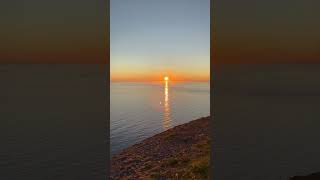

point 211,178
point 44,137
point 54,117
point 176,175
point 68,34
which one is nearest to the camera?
point 211,178

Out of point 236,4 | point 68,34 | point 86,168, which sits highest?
point 236,4

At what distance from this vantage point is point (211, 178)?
18812 mm

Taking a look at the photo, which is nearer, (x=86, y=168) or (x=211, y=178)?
(x=211, y=178)

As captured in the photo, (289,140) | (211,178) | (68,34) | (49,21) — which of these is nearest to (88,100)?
(49,21)

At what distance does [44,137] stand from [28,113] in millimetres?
19623

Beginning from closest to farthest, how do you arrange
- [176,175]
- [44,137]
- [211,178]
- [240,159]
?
[211,178] < [176,175] < [240,159] < [44,137]

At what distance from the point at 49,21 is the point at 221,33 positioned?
2175 cm

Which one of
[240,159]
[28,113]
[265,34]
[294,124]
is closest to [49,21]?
[28,113]

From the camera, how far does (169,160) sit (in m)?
25.0

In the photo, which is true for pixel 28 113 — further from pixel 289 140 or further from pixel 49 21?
pixel 289 140

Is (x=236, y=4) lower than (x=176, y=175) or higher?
higher

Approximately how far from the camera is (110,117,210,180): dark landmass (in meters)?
21.9

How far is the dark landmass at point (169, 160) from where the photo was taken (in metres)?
21.9

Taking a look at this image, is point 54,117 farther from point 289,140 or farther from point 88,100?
point 289,140
